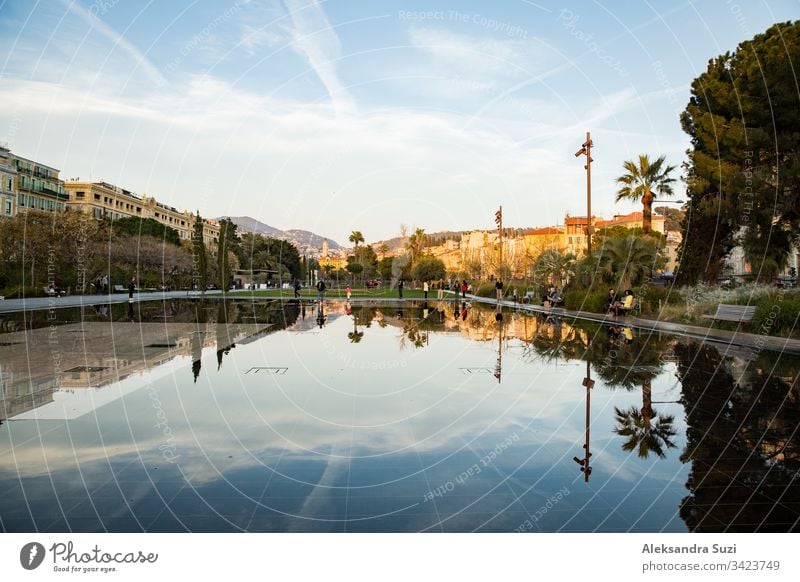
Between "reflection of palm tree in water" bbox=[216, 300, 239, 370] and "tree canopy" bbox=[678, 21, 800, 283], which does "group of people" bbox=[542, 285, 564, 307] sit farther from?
"reflection of palm tree in water" bbox=[216, 300, 239, 370]

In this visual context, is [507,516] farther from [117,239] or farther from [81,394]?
[117,239]

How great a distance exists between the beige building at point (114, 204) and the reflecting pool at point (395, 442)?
6835 cm

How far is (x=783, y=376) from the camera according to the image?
956 centimetres

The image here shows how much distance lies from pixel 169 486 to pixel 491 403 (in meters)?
4.30

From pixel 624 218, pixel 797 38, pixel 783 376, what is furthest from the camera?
pixel 624 218

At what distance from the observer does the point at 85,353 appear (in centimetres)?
1143

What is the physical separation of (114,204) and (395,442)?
10049 cm

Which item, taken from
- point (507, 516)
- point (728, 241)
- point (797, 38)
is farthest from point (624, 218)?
point (507, 516)

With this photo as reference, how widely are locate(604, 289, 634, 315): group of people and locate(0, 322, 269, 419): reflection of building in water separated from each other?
1322cm

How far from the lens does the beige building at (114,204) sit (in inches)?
3334

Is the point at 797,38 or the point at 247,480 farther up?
the point at 797,38
